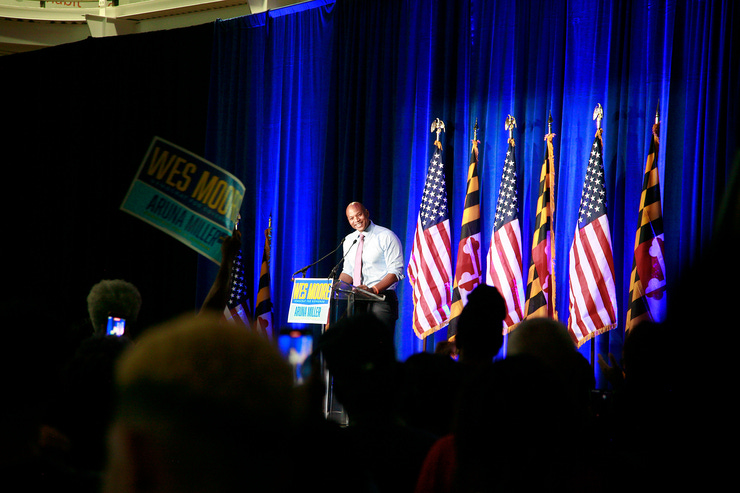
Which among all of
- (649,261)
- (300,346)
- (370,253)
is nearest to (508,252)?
(649,261)

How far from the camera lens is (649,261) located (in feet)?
18.7

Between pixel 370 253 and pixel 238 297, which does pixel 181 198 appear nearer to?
pixel 370 253

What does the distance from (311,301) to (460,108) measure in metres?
2.68

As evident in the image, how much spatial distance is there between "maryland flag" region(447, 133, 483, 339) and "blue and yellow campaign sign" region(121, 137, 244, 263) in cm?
414

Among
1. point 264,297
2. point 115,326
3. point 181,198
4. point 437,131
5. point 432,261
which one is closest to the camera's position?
point 181,198

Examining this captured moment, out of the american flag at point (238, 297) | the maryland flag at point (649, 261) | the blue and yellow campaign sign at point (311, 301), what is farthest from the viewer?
the american flag at point (238, 297)

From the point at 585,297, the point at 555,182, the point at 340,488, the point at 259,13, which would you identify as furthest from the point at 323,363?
the point at 259,13

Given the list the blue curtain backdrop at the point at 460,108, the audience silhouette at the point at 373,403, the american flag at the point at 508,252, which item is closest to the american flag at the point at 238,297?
the blue curtain backdrop at the point at 460,108

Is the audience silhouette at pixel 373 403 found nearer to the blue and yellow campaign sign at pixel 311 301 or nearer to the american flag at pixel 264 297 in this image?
the blue and yellow campaign sign at pixel 311 301

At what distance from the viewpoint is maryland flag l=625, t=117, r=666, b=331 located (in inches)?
221

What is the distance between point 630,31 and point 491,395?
6.29m

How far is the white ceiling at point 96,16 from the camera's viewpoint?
9023mm

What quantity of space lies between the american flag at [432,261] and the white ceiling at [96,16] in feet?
10.7

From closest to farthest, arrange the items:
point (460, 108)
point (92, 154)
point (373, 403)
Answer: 1. point (373, 403)
2. point (460, 108)
3. point (92, 154)
